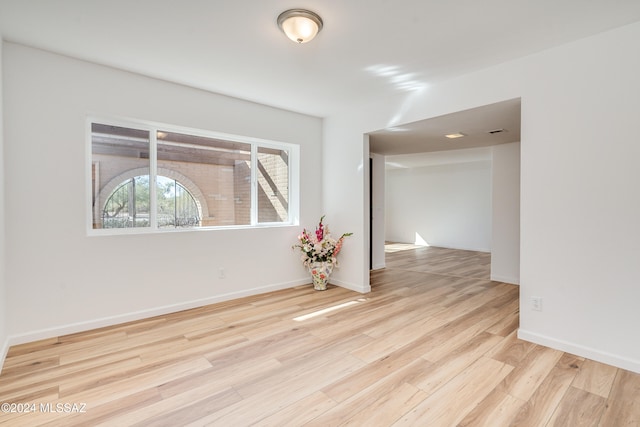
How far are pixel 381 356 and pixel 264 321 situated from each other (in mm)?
1303

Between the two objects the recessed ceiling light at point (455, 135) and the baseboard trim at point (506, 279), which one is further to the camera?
the baseboard trim at point (506, 279)

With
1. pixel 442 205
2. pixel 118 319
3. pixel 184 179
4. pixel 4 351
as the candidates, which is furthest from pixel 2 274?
pixel 442 205

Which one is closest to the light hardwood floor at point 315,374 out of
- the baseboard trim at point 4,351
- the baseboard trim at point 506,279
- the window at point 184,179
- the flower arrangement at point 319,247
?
the baseboard trim at point 4,351

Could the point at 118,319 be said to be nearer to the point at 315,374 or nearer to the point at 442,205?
the point at 315,374

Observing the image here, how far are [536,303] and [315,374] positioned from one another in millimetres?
2042

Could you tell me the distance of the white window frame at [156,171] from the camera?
9.87ft

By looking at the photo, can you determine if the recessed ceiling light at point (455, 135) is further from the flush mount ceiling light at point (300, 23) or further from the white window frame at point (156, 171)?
the flush mount ceiling light at point (300, 23)

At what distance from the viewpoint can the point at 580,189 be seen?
2.48m

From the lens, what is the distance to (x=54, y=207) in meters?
2.77

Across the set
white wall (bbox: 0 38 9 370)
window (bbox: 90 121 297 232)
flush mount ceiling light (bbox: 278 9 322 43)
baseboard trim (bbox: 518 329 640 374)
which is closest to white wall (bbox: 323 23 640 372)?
baseboard trim (bbox: 518 329 640 374)

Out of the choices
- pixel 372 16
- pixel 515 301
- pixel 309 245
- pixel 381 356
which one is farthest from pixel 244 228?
pixel 515 301

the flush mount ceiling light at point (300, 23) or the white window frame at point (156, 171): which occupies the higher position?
the flush mount ceiling light at point (300, 23)

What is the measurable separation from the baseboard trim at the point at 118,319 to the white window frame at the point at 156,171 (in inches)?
33.0

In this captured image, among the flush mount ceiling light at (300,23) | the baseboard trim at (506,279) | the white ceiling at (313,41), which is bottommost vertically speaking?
the baseboard trim at (506,279)
